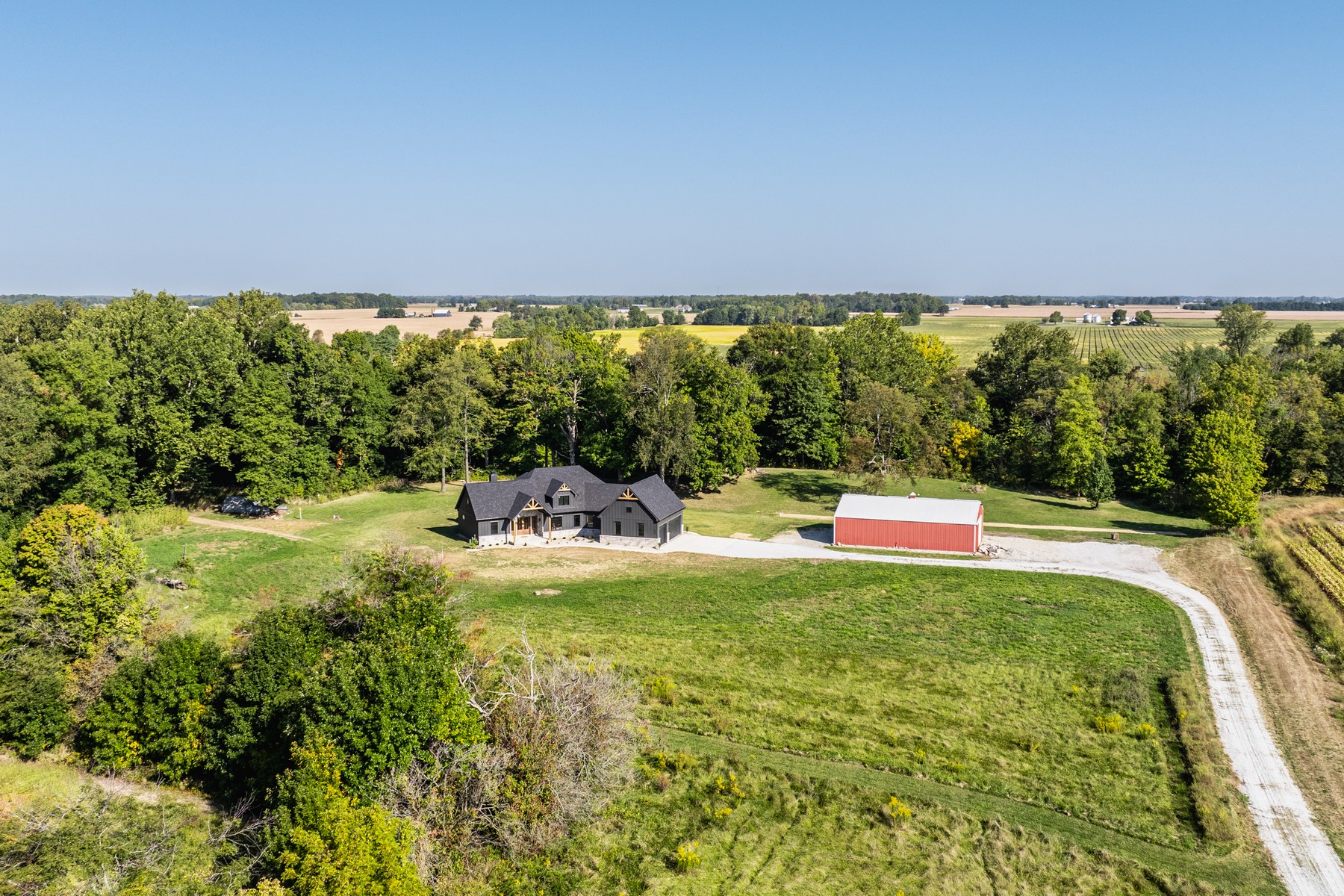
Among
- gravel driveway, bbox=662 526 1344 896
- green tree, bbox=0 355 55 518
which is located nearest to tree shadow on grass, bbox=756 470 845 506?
gravel driveway, bbox=662 526 1344 896

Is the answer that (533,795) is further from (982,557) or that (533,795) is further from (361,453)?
(361,453)

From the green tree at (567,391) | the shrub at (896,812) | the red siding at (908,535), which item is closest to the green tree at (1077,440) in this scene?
the red siding at (908,535)

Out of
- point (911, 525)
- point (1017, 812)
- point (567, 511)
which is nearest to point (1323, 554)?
point (911, 525)

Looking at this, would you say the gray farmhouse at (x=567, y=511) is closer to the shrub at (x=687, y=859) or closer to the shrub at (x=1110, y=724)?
the shrub at (x=1110, y=724)

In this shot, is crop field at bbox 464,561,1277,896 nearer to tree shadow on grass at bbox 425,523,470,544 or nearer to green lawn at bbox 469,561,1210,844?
green lawn at bbox 469,561,1210,844

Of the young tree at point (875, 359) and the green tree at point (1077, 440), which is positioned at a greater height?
the young tree at point (875, 359)

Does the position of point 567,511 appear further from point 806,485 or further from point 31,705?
point 31,705
